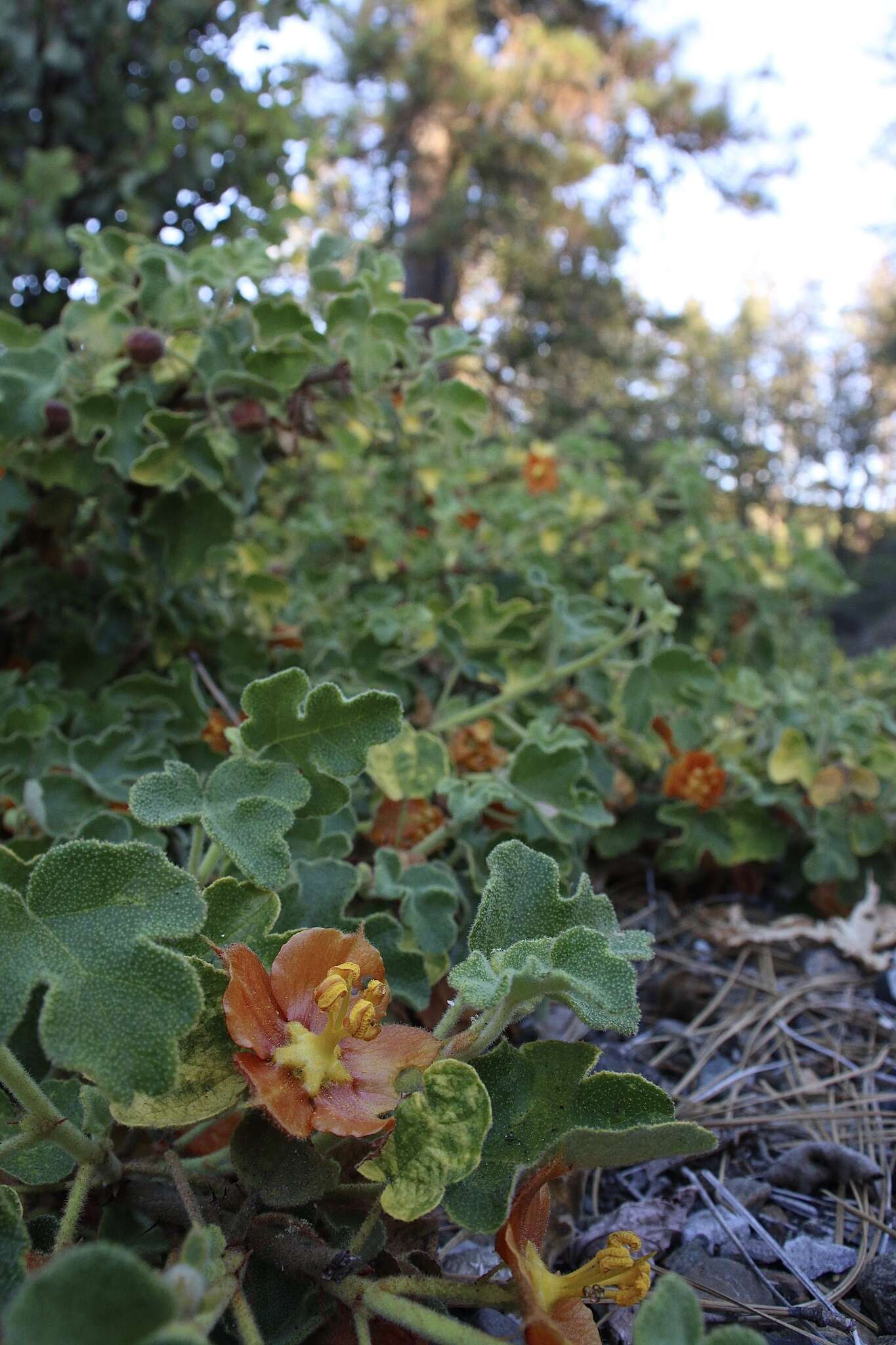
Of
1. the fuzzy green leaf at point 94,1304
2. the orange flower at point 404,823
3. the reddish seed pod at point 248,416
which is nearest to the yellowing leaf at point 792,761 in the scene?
the orange flower at point 404,823

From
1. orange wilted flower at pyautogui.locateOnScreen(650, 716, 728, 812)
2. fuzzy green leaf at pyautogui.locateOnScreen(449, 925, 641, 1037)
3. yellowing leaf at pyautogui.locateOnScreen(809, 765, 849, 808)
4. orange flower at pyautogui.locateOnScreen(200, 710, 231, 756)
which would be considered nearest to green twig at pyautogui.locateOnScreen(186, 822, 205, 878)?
fuzzy green leaf at pyautogui.locateOnScreen(449, 925, 641, 1037)

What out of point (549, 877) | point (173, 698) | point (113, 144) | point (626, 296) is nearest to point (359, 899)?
point (549, 877)

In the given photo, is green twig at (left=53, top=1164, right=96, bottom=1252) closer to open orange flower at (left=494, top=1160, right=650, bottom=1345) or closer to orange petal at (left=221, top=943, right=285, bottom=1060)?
orange petal at (left=221, top=943, right=285, bottom=1060)

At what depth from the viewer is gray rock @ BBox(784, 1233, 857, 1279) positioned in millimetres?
817

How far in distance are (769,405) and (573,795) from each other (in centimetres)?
1829

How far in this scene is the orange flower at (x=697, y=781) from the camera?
55.9 inches

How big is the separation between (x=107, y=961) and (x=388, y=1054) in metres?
0.20

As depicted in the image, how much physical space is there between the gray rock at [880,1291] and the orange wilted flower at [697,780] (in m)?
0.69

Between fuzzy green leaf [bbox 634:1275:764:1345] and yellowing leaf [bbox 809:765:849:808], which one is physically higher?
fuzzy green leaf [bbox 634:1275:764:1345]

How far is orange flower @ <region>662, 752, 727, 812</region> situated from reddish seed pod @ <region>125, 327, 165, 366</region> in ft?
3.00

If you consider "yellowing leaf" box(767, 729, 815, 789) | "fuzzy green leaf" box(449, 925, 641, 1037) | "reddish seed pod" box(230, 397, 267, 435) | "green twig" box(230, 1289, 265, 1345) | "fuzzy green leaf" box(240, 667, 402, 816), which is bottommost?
"green twig" box(230, 1289, 265, 1345)

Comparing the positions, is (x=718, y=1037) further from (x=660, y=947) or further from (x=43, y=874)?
(x=43, y=874)

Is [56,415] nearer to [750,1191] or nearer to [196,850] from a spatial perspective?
[196,850]

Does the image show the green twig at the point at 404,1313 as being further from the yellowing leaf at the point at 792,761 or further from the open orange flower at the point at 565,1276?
the yellowing leaf at the point at 792,761
